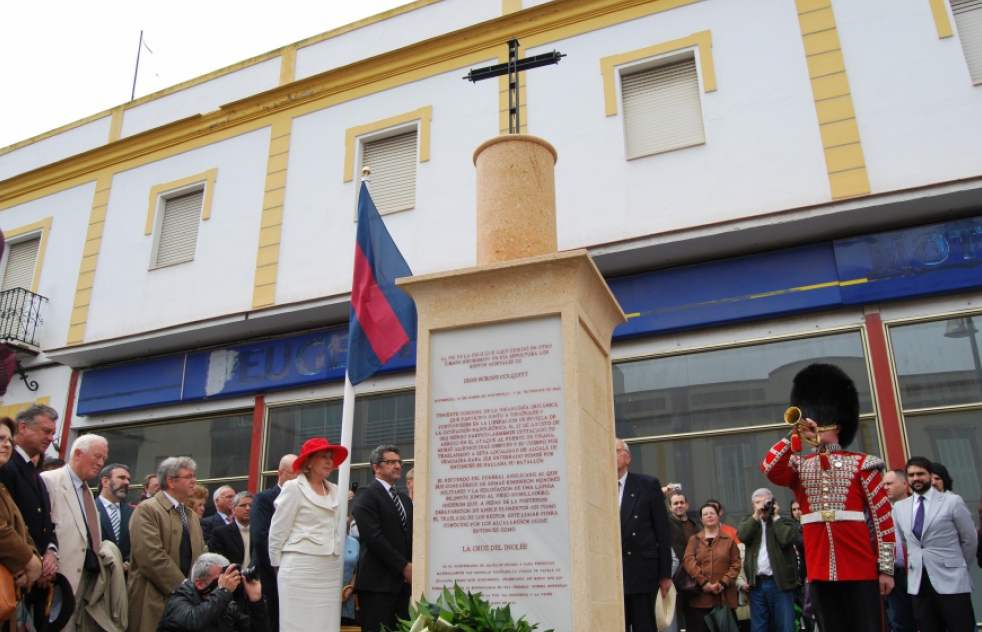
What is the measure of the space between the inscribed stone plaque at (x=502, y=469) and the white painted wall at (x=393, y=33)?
9463mm

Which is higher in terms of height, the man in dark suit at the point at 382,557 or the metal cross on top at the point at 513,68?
the metal cross on top at the point at 513,68

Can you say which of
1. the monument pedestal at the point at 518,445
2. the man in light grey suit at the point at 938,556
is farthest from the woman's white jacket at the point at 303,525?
the man in light grey suit at the point at 938,556

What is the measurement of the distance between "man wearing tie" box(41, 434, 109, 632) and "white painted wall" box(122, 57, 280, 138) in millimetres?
9780

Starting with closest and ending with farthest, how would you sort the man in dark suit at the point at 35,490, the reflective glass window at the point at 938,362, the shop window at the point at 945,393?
1. the man in dark suit at the point at 35,490
2. the shop window at the point at 945,393
3. the reflective glass window at the point at 938,362

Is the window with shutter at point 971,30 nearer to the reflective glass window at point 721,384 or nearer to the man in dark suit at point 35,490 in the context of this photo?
the reflective glass window at point 721,384

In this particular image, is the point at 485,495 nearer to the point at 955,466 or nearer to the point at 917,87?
the point at 955,466

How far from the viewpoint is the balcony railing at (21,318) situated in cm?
1500

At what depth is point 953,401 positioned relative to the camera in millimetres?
8852

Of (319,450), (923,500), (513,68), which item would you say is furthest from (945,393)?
(319,450)

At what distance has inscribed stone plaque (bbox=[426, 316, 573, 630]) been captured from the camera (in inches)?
153

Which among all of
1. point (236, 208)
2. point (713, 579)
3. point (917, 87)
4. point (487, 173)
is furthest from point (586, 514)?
point (236, 208)

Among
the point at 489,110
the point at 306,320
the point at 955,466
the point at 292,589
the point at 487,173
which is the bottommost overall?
the point at 292,589

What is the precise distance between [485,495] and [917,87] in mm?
8258

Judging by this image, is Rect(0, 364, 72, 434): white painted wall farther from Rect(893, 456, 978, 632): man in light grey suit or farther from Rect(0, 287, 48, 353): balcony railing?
Rect(893, 456, 978, 632): man in light grey suit
